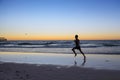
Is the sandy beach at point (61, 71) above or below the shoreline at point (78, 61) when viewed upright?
above

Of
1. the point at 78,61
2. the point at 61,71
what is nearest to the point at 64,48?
the point at 78,61

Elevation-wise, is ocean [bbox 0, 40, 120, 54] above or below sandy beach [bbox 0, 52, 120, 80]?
below

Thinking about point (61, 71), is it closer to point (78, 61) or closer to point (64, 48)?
point (78, 61)

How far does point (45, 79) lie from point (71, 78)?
94 centimetres

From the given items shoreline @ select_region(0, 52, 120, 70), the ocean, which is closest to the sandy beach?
shoreline @ select_region(0, 52, 120, 70)

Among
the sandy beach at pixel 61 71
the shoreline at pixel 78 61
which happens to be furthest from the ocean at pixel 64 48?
the sandy beach at pixel 61 71

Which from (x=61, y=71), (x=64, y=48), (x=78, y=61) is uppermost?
(x=61, y=71)

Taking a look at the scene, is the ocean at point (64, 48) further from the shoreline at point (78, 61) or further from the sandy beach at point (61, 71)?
the sandy beach at point (61, 71)

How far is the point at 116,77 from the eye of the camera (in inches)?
310

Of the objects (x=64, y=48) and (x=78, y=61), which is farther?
(x=64, y=48)

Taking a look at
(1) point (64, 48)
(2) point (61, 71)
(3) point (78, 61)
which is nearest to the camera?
(2) point (61, 71)

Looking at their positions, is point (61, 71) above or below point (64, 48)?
above

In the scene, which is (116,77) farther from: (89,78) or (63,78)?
(63,78)

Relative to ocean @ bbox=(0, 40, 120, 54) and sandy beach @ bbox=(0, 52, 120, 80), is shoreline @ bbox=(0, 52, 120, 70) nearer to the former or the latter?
sandy beach @ bbox=(0, 52, 120, 80)
